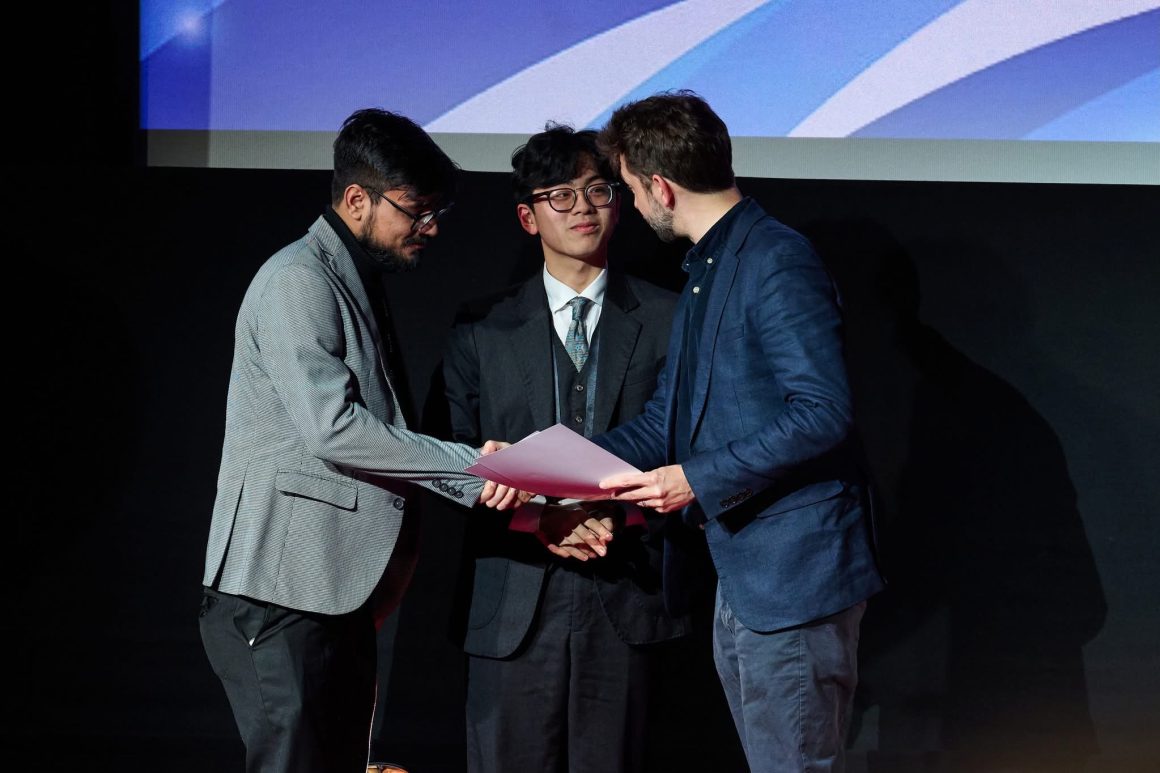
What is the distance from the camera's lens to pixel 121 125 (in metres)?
2.97

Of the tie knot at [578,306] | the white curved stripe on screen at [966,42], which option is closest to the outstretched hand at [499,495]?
the tie knot at [578,306]

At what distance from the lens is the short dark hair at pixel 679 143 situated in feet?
6.62

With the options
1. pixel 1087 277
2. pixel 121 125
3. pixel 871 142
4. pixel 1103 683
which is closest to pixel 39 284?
pixel 121 125

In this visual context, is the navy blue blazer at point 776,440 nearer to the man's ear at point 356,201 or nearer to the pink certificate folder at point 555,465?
the pink certificate folder at point 555,465

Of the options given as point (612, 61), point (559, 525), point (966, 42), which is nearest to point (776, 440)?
point (559, 525)

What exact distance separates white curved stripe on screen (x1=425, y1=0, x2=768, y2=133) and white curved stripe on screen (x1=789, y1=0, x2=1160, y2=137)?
0.37 metres

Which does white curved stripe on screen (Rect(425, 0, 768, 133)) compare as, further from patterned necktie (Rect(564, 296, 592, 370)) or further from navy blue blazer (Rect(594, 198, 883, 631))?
navy blue blazer (Rect(594, 198, 883, 631))

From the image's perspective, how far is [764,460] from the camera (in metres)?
1.83

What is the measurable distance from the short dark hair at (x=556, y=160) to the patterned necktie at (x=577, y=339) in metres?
0.28

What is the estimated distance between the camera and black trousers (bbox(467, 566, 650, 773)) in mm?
2322

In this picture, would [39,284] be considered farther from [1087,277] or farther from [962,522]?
[1087,277]

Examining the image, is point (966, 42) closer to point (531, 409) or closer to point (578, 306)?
point (578, 306)

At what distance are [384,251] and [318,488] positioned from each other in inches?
19.6

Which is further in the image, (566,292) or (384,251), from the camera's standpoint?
(566,292)
